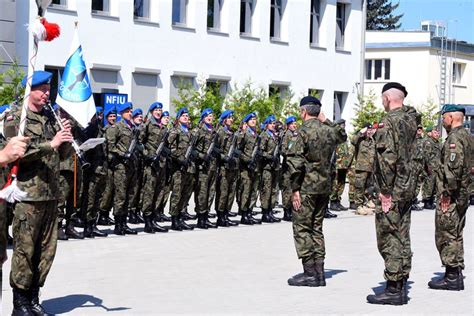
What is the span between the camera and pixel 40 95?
843 centimetres

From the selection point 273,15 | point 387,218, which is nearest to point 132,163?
point 387,218

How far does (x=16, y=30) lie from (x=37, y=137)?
17085mm

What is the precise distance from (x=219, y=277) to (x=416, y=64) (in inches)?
1902

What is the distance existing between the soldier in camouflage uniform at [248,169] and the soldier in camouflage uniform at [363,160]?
12.5ft

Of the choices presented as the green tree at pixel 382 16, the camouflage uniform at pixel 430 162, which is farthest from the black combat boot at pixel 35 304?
the green tree at pixel 382 16

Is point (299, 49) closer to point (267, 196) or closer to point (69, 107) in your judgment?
point (267, 196)

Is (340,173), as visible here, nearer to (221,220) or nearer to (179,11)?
(221,220)

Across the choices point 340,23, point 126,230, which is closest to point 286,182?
point 126,230

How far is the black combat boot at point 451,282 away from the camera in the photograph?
34.5ft

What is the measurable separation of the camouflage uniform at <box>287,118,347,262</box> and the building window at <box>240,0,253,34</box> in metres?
23.3

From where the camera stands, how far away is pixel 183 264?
1196cm

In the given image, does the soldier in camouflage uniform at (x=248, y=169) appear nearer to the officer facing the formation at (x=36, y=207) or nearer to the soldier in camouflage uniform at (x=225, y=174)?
the soldier in camouflage uniform at (x=225, y=174)

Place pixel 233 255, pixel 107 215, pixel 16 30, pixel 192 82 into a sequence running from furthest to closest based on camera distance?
pixel 192 82
pixel 16 30
pixel 107 215
pixel 233 255

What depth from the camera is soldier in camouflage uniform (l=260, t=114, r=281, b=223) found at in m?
18.0
